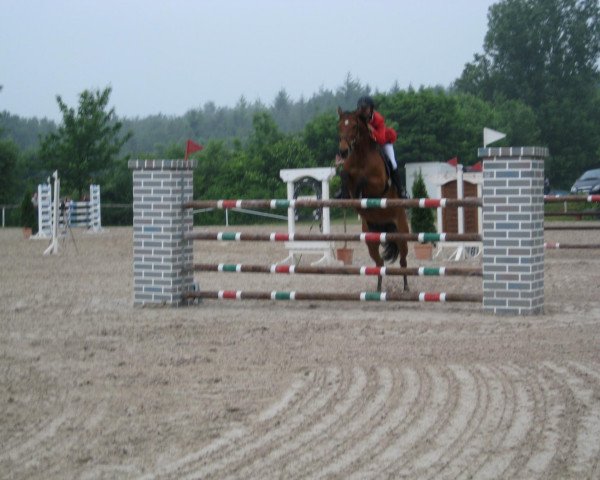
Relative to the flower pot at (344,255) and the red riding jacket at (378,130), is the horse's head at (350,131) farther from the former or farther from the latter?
the flower pot at (344,255)

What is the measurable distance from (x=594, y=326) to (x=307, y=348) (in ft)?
8.48

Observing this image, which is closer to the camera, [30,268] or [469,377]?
[469,377]

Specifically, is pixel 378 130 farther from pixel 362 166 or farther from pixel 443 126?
pixel 443 126

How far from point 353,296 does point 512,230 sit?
65.4 inches

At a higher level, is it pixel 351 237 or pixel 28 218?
pixel 28 218

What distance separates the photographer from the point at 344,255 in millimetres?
15750

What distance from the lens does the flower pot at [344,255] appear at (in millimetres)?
15656

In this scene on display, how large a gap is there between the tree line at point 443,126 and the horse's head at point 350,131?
105ft

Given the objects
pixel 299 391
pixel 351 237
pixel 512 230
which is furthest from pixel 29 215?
pixel 299 391

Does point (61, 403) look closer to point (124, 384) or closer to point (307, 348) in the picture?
point (124, 384)

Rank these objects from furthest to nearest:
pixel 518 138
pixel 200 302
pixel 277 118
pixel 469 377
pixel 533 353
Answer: pixel 277 118 < pixel 518 138 < pixel 200 302 < pixel 533 353 < pixel 469 377

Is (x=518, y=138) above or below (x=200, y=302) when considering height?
above

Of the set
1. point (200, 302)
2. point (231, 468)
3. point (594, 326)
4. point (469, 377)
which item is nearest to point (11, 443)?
point (231, 468)

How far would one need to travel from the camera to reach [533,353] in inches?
276
